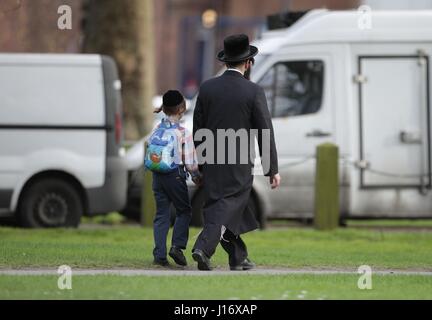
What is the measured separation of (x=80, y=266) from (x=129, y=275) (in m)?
1.15

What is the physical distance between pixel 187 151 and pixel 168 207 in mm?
545

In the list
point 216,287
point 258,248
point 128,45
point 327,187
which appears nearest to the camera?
point 216,287

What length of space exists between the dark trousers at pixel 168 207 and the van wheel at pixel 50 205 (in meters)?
5.36

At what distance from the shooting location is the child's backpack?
37.2 ft

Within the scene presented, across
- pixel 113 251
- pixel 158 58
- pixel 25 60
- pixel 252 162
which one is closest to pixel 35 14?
pixel 25 60

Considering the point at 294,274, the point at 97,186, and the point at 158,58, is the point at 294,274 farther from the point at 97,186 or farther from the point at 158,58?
the point at 158,58

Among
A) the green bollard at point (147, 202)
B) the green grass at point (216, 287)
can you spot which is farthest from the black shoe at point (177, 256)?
the green bollard at point (147, 202)

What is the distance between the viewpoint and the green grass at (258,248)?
12148mm

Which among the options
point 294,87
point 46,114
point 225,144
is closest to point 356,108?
point 294,87

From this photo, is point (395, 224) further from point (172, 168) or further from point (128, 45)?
point (172, 168)

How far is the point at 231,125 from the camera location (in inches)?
433

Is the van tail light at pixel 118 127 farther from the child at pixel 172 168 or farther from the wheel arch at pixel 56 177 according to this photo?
the child at pixel 172 168

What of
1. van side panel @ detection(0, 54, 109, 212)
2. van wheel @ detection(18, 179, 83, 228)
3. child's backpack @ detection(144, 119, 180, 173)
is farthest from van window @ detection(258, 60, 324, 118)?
child's backpack @ detection(144, 119, 180, 173)

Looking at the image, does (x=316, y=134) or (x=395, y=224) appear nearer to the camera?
(x=316, y=134)
